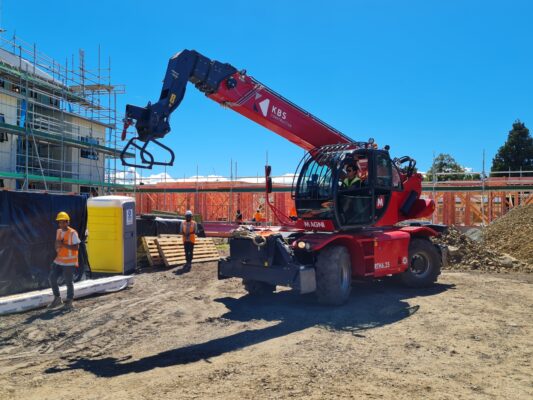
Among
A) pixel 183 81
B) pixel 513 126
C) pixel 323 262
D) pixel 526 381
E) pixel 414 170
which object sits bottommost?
pixel 526 381

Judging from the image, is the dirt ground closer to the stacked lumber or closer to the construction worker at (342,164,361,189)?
the construction worker at (342,164,361,189)

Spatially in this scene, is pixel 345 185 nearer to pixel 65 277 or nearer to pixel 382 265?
pixel 382 265

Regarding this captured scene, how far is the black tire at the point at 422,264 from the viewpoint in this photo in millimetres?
10938

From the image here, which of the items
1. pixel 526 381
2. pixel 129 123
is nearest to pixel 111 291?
pixel 129 123

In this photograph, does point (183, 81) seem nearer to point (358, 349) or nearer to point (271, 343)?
point (271, 343)

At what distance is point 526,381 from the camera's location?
5242 mm

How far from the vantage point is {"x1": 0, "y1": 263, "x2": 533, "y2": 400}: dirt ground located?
16.5ft

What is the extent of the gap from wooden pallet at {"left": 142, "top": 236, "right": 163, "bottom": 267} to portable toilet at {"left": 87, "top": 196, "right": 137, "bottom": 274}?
1212mm

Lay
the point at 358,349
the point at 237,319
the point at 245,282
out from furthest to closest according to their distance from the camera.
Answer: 1. the point at 245,282
2. the point at 237,319
3. the point at 358,349

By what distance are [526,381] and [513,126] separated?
171ft

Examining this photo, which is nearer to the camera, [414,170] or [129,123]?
[129,123]

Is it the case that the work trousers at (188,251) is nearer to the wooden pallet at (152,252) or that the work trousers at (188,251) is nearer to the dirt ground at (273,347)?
the wooden pallet at (152,252)

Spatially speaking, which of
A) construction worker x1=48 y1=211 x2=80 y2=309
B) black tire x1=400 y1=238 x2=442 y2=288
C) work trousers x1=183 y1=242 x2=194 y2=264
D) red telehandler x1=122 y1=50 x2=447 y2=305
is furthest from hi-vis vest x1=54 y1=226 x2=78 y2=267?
black tire x1=400 y1=238 x2=442 y2=288

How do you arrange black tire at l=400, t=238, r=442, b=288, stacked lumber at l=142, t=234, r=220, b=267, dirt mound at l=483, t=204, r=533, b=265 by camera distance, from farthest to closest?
dirt mound at l=483, t=204, r=533, b=265 → stacked lumber at l=142, t=234, r=220, b=267 → black tire at l=400, t=238, r=442, b=288
